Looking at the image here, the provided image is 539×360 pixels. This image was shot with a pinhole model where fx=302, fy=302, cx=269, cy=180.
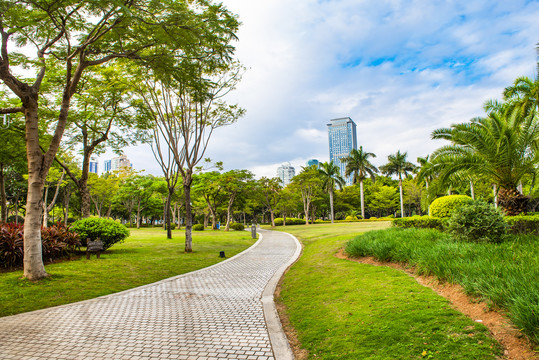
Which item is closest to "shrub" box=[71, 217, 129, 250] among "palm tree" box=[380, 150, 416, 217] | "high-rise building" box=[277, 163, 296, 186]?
"palm tree" box=[380, 150, 416, 217]

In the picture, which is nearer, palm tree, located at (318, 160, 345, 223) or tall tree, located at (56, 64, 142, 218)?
tall tree, located at (56, 64, 142, 218)

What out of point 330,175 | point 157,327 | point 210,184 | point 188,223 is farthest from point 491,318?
point 330,175

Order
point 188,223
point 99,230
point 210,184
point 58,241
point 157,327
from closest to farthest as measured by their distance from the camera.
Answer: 1. point 157,327
2. point 58,241
3. point 99,230
4. point 188,223
5. point 210,184

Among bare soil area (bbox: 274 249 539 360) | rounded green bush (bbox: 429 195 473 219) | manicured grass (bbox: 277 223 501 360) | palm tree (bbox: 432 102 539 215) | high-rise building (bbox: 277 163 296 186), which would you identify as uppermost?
high-rise building (bbox: 277 163 296 186)

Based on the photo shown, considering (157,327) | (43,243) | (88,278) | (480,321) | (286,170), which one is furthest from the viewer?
(286,170)

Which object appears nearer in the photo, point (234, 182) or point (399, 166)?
point (234, 182)

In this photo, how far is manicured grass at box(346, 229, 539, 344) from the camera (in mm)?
3785

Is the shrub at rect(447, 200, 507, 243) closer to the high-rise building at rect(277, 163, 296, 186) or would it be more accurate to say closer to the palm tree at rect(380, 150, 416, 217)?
the palm tree at rect(380, 150, 416, 217)

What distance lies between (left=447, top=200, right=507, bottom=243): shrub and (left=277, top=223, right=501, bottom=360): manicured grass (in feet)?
9.98

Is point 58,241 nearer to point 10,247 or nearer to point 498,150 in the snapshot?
point 10,247

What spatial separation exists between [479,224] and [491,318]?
556 centimetres

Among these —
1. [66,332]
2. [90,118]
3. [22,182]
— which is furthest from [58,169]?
[66,332]

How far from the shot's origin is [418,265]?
745 cm

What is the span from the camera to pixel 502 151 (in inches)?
496
